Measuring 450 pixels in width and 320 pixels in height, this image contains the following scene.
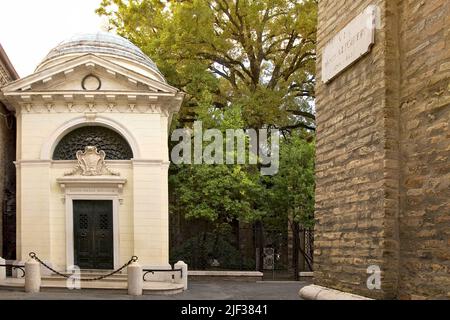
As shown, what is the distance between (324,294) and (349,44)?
11.0ft

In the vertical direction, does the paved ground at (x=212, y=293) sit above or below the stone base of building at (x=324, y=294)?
below

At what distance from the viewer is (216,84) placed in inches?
910

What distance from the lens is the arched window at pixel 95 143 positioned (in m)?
17.3

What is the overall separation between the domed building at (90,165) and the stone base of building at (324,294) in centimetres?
1007

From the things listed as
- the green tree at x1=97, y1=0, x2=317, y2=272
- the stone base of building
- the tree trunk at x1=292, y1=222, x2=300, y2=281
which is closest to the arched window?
the green tree at x1=97, y1=0, x2=317, y2=272

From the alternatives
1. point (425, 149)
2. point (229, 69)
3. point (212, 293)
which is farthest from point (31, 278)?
point (229, 69)

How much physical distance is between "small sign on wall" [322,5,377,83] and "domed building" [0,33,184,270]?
10.3 meters

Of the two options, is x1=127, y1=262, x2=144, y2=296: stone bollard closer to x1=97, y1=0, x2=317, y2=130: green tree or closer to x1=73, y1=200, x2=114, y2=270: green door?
x1=73, y1=200, x2=114, y2=270: green door

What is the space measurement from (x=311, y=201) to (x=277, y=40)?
8.41 meters

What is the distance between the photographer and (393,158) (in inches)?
231

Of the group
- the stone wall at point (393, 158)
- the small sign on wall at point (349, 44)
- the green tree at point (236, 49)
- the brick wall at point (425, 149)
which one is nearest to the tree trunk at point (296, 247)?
the green tree at point (236, 49)

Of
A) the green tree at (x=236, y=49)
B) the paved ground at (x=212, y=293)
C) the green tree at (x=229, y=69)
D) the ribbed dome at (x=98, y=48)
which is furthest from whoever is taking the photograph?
the green tree at (x=236, y=49)

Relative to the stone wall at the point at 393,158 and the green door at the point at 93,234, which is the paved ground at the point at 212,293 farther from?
the stone wall at the point at 393,158

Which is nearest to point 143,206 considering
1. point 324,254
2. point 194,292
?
point 194,292
